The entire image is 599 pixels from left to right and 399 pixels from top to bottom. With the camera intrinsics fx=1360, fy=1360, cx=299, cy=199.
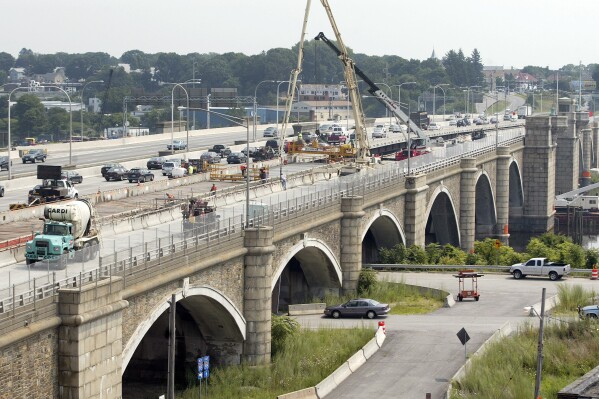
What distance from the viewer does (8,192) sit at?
86.6 meters

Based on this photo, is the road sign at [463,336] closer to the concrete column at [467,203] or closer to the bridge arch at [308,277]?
the bridge arch at [308,277]

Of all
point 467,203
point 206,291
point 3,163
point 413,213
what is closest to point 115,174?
point 3,163

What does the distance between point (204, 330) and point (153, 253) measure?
8.08m

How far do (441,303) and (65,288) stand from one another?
32.3 m

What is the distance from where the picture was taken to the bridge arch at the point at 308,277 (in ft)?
217

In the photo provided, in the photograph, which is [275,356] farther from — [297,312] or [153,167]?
[153,167]

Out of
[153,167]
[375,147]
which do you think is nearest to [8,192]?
[153,167]

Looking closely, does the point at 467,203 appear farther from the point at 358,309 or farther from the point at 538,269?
the point at 358,309

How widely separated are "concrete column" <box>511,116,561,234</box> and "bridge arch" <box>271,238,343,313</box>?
71.5 m

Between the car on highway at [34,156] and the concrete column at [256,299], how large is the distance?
62647mm

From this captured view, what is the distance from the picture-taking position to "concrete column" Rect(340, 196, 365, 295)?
68.2m

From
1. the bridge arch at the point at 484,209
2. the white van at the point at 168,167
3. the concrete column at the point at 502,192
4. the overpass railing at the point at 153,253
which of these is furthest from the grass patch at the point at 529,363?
the concrete column at the point at 502,192

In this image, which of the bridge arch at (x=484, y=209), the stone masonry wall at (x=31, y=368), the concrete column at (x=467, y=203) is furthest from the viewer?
the bridge arch at (x=484, y=209)

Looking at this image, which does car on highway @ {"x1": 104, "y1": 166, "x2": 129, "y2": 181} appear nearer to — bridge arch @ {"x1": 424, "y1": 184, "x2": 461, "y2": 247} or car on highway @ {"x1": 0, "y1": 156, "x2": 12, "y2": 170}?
car on highway @ {"x1": 0, "y1": 156, "x2": 12, "y2": 170}
